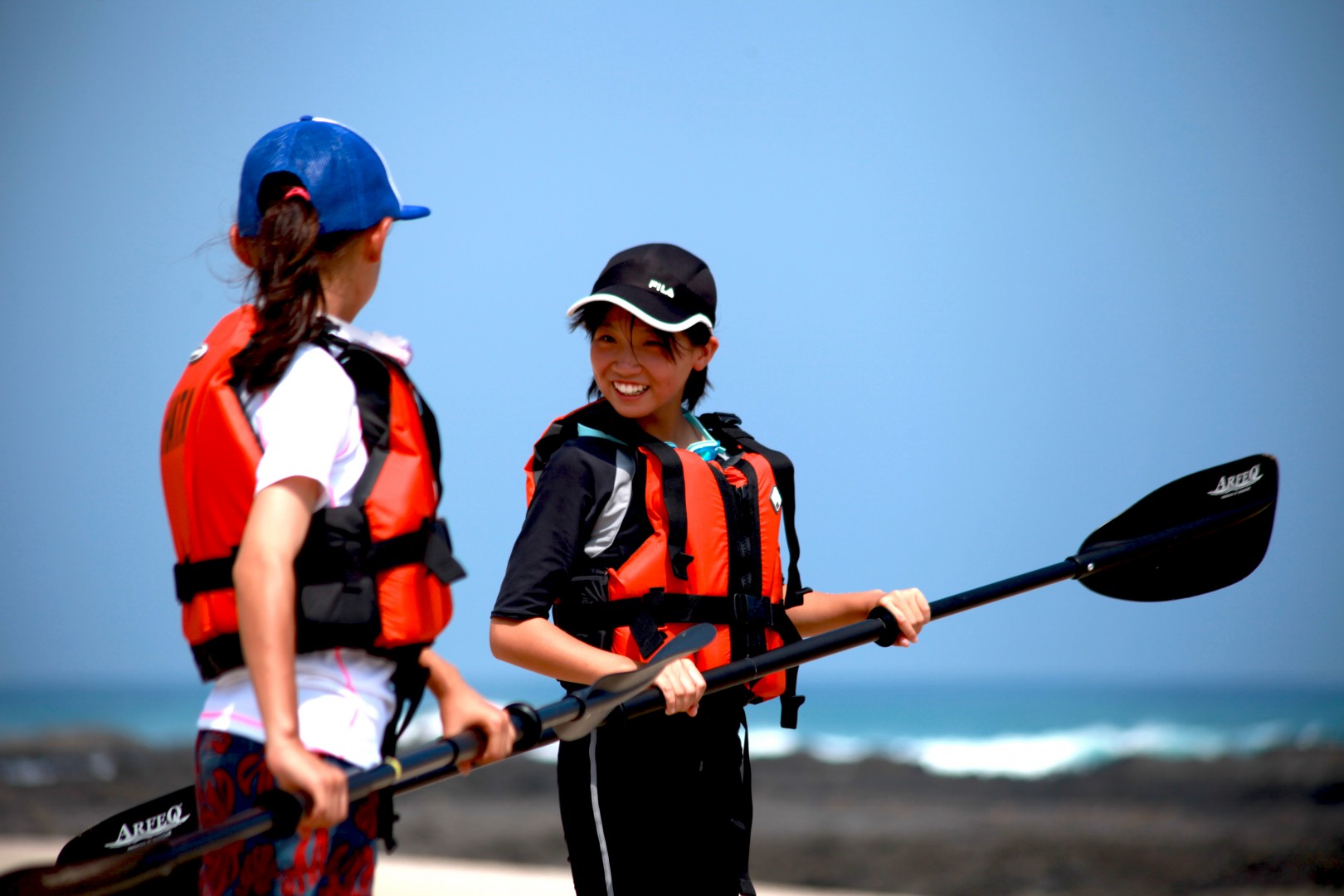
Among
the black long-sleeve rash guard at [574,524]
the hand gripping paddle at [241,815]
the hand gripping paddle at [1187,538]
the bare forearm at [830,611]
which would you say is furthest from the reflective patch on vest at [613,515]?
the hand gripping paddle at [1187,538]

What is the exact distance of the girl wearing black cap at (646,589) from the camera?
2396 mm

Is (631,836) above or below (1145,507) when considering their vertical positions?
below

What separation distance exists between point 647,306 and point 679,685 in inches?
28.9

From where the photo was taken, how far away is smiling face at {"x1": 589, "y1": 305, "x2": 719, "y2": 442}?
2.58 m

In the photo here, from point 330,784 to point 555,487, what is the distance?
3.06 ft

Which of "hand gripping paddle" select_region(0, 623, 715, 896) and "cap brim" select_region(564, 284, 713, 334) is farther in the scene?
"cap brim" select_region(564, 284, 713, 334)

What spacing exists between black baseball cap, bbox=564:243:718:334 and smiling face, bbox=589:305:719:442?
0.15 ft

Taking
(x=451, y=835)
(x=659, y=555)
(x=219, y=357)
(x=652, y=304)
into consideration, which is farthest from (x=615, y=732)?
(x=451, y=835)

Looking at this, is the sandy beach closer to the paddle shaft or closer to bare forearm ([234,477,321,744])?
the paddle shaft

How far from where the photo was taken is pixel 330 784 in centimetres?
158

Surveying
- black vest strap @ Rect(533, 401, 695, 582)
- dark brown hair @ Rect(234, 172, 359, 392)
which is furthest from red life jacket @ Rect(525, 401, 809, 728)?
dark brown hair @ Rect(234, 172, 359, 392)

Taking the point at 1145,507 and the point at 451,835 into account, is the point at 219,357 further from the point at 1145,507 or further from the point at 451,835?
the point at 451,835

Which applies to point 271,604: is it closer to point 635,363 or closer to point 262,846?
point 262,846

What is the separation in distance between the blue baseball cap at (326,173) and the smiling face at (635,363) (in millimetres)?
706
